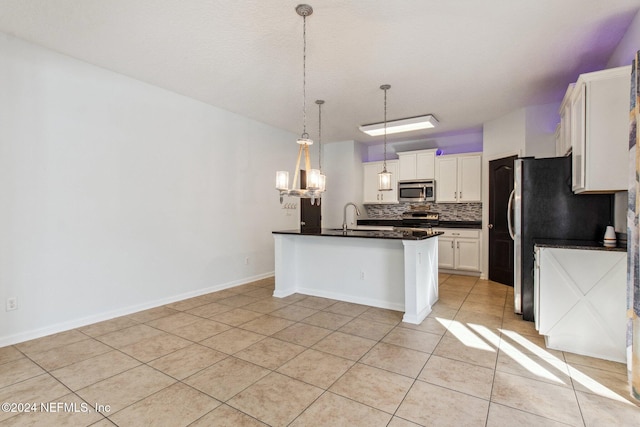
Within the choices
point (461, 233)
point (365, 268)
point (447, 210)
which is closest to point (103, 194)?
point (365, 268)

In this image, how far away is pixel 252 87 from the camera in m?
3.97

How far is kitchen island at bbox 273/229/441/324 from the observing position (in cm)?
334

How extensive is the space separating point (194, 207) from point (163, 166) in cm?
68

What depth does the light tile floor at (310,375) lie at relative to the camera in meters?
1.81

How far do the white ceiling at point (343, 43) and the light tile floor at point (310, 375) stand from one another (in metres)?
2.73

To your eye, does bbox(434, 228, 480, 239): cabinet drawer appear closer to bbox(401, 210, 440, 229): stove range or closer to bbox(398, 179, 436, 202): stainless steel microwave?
bbox(401, 210, 440, 229): stove range

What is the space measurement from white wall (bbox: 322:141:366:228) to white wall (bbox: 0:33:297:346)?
2.51 metres

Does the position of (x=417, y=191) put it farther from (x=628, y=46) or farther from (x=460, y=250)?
(x=628, y=46)

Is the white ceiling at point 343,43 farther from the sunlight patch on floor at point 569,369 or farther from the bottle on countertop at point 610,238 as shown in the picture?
the sunlight patch on floor at point 569,369

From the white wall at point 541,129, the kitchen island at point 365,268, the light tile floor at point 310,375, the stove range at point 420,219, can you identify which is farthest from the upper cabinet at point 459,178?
the light tile floor at point 310,375

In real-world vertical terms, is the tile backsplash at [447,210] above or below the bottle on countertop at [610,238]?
above

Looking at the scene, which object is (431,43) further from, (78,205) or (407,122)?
(78,205)

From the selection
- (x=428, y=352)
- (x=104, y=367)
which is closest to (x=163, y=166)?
(x=104, y=367)

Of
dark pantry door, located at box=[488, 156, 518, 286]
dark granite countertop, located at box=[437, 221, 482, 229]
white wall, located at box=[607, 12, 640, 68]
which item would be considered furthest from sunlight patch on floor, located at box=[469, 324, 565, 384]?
dark granite countertop, located at box=[437, 221, 482, 229]
